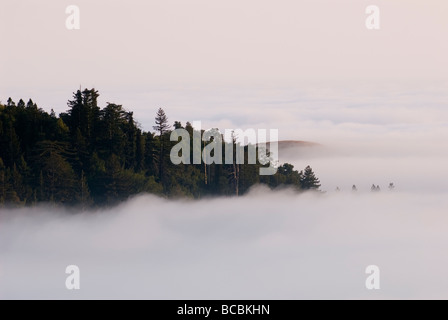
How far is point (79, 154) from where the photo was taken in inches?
7037

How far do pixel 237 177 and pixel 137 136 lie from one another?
93.7 ft

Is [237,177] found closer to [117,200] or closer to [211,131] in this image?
[211,131]

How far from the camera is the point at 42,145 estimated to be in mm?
174000

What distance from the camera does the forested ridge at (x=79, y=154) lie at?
172750 millimetres

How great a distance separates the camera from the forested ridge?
172750mm

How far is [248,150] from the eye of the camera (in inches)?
7598
